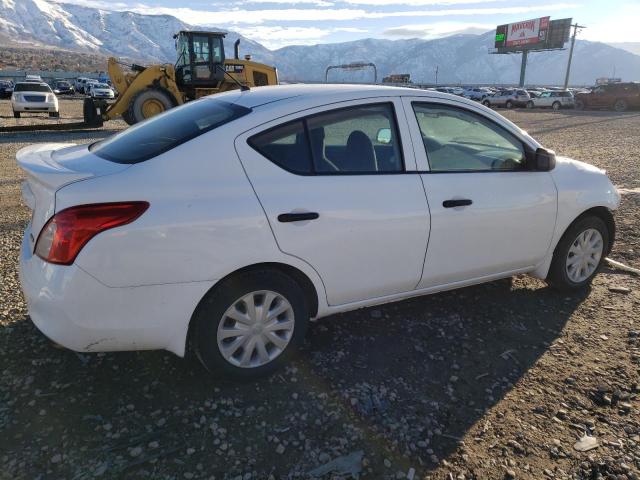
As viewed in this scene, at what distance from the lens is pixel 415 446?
2.50 m

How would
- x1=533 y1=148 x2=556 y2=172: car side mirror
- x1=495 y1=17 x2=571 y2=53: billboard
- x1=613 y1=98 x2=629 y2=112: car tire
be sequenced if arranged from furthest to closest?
x1=495 y1=17 x2=571 y2=53: billboard → x1=613 y1=98 x2=629 y2=112: car tire → x1=533 y1=148 x2=556 y2=172: car side mirror

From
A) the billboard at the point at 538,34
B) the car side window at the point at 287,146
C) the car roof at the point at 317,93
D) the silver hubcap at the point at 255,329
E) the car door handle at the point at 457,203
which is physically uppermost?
the billboard at the point at 538,34

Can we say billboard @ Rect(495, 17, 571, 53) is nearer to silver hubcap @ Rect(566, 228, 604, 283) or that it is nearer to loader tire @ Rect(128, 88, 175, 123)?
loader tire @ Rect(128, 88, 175, 123)

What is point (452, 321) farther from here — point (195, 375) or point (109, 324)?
point (109, 324)

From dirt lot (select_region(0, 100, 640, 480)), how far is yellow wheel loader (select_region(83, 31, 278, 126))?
1342 cm

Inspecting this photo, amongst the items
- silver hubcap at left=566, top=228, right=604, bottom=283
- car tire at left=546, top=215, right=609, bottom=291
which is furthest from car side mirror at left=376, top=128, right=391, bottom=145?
silver hubcap at left=566, top=228, right=604, bottom=283

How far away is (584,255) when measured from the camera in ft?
13.8

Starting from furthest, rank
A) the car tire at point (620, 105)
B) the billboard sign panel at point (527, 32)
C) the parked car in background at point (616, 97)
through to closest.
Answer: the billboard sign panel at point (527, 32)
the car tire at point (620, 105)
the parked car in background at point (616, 97)

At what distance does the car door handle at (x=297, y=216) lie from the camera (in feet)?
8.89

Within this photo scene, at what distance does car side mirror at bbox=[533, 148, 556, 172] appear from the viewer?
11.9ft

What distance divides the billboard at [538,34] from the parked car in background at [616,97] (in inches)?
2038

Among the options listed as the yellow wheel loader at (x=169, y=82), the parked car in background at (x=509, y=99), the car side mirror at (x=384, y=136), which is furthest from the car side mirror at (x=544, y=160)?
the parked car in background at (x=509, y=99)

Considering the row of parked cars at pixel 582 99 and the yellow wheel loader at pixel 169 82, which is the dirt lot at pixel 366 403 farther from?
the row of parked cars at pixel 582 99

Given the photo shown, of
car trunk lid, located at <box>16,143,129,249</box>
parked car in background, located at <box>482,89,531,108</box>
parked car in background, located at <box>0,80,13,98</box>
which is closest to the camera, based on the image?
car trunk lid, located at <box>16,143,129,249</box>
